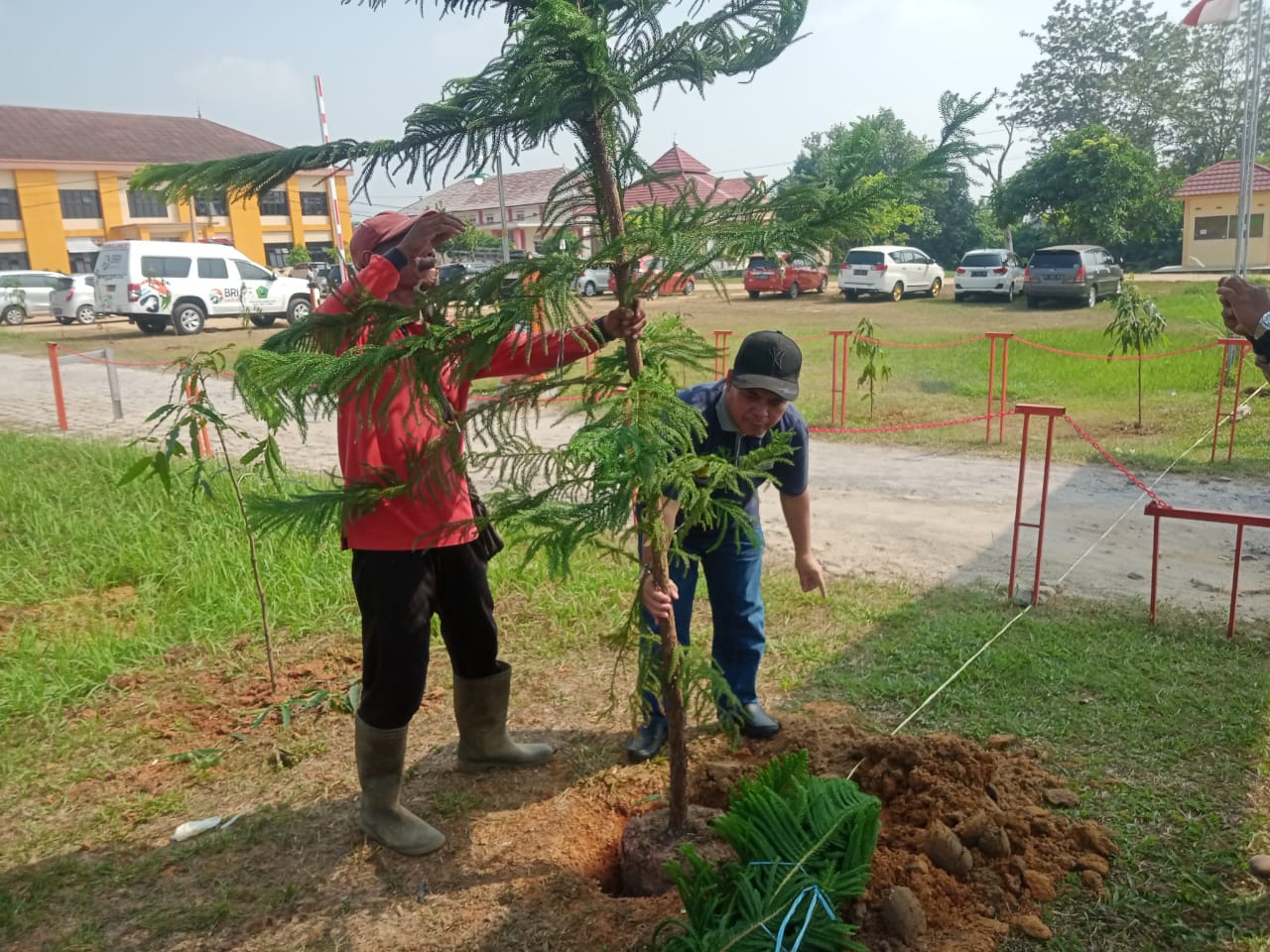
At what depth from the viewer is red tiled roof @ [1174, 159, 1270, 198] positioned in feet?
98.3

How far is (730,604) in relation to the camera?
3.42 metres

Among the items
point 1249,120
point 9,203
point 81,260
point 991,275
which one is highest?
point 9,203

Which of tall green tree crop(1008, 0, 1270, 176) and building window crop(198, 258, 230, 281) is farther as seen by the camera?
tall green tree crop(1008, 0, 1270, 176)

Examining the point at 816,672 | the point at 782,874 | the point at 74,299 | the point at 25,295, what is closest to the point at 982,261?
the point at 816,672

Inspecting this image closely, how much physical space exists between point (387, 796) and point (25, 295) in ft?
89.0

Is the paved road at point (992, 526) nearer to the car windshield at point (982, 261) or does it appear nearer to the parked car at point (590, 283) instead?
the parked car at point (590, 283)

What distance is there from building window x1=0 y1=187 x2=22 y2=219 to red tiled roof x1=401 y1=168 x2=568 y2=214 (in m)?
41.8

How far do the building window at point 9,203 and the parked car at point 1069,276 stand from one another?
36470 mm

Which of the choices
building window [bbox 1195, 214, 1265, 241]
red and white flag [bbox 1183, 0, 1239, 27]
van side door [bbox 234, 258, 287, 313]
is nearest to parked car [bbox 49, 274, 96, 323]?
van side door [bbox 234, 258, 287, 313]

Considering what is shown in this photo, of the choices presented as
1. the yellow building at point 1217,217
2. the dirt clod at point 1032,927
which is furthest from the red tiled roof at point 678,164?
the yellow building at point 1217,217

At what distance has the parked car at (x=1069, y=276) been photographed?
70.2 ft

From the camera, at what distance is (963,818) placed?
2826 mm

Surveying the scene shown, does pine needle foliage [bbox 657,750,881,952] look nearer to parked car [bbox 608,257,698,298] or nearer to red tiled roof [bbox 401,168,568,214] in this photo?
parked car [bbox 608,257,698,298]

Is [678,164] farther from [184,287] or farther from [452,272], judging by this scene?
[184,287]
